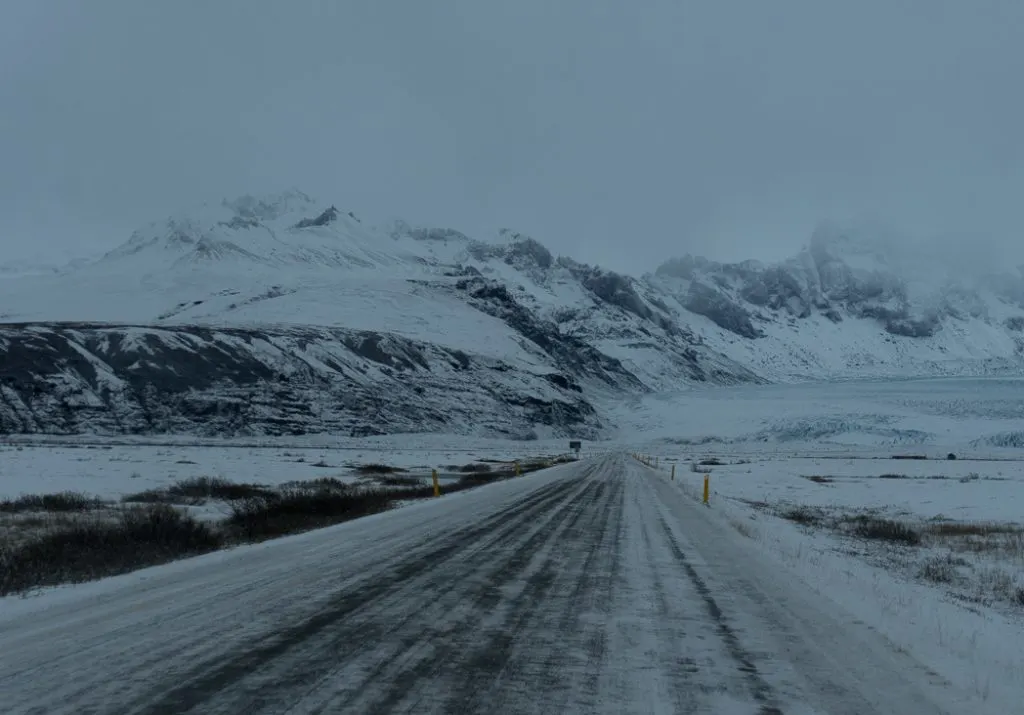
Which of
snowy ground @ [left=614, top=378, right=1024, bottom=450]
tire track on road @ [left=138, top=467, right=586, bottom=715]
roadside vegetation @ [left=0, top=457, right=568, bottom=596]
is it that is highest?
snowy ground @ [left=614, top=378, right=1024, bottom=450]

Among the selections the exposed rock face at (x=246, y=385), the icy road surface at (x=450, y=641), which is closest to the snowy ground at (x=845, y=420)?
the exposed rock face at (x=246, y=385)

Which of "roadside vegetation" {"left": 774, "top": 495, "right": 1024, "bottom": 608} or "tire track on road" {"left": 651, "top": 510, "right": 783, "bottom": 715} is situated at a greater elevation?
"tire track on road" {"left": 651, "top": 510, "right": 783, "bottom": 715}

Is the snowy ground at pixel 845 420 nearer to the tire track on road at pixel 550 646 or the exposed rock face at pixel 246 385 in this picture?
the exposed rock face at pixel 246 385

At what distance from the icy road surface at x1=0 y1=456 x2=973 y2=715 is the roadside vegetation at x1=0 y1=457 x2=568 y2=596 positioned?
4.22 ft

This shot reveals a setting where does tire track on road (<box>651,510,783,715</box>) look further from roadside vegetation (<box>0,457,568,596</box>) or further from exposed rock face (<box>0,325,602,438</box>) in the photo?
exposed rock face (<box>0,325,602,438</box>)

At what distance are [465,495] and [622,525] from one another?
9495 millimetres

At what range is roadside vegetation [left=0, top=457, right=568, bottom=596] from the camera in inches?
409

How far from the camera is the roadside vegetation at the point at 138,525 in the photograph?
10.4 meters

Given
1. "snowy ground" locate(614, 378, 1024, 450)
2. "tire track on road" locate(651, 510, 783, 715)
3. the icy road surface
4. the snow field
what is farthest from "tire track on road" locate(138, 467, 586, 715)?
"snowy ground" locate(614, 378, 1024, 450)

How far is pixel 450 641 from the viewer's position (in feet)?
21.0

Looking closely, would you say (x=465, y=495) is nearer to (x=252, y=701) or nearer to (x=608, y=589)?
(x=608, y=589)

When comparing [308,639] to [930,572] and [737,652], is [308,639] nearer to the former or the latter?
[737,652]

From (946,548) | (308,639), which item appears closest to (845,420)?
(946,548)

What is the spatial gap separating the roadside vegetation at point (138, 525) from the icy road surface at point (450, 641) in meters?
1.29
